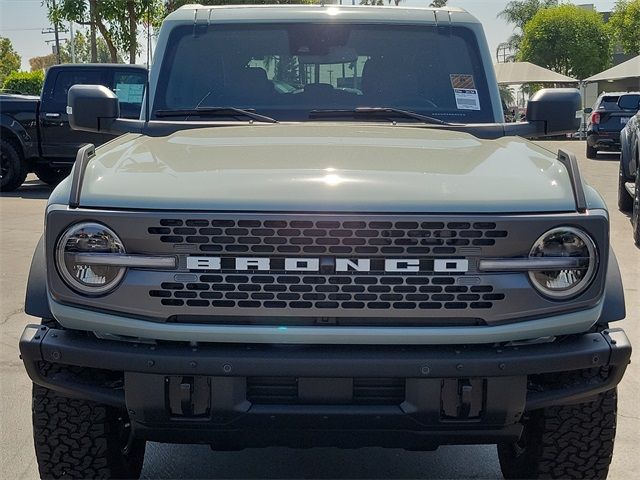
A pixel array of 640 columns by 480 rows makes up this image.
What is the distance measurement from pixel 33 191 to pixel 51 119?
129cm

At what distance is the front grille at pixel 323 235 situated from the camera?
2.57 meters

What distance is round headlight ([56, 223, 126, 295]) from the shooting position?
8.66 feet

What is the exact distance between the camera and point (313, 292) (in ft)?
8.50

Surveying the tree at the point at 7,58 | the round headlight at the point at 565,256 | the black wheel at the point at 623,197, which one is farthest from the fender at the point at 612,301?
the tree at the point at 7,58

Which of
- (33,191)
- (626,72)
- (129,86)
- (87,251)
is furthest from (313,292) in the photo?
(626,72)

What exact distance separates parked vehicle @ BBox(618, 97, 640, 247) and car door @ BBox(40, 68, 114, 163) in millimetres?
7578

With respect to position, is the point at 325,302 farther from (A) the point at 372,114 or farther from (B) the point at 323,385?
(A) the point at 372,114

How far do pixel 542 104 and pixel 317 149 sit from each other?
1.30m

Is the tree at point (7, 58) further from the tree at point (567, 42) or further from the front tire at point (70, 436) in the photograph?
the front tire at point (70, 436)

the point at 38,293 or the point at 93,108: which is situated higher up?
the point at 93,108

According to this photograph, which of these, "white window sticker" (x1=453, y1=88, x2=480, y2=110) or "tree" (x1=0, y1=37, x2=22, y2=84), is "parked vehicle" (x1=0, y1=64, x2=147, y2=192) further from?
"tree" (x1=0, y1=37, x2=22, y2=84)

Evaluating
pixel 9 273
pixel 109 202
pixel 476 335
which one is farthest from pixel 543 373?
pixel 9 273

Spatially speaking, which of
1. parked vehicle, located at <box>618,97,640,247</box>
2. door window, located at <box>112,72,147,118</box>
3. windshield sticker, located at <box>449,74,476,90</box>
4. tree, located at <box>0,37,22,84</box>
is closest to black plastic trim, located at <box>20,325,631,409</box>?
windshield sticker, located at <box>449,74,476,90</box>

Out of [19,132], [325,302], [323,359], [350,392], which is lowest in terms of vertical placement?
[19,132]
